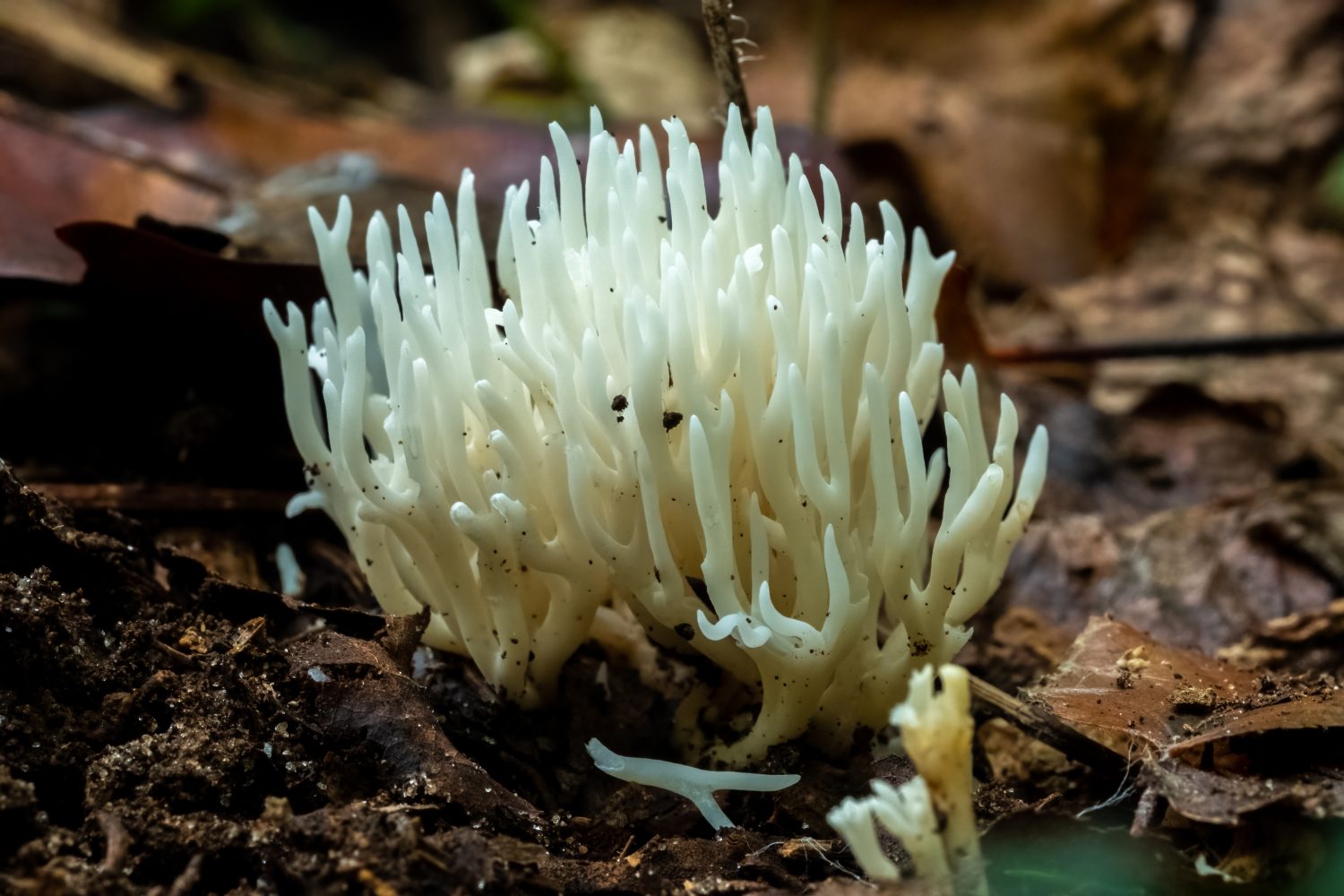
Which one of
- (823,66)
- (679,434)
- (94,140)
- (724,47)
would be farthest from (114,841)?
(823,66)

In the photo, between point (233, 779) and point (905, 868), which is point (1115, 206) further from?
point (233, 779)

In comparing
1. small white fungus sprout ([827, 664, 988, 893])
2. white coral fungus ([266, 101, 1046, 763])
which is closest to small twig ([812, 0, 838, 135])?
white coral fungus ([266, 101, 1046, 763])

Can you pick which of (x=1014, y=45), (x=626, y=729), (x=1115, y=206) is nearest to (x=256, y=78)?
(x=1014, y=45)

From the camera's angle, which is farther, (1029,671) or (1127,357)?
(1127,357)

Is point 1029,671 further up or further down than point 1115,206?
further down

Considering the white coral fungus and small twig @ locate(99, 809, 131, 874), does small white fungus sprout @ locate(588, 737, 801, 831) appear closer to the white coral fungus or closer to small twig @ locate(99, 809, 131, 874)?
the white coral fungus

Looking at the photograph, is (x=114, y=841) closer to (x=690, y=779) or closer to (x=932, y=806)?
(x=690, y=779)
